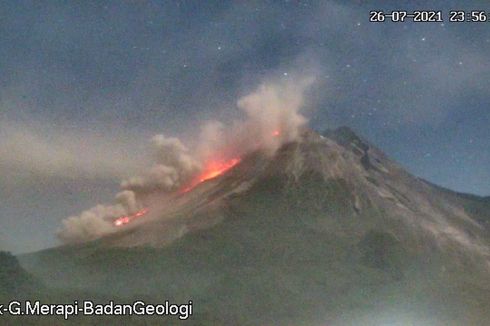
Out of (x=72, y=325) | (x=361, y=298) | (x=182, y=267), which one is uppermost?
(x=182, y=267)

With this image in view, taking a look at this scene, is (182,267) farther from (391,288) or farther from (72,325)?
(72,325)

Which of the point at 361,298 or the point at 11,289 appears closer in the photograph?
the point at 11,289

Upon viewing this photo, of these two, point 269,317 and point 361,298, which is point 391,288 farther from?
point 269,317

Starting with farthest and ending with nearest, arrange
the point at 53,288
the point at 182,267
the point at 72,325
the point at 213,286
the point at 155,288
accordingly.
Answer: the point at 182,267, the point at 213,286, the point at 155,288, the point at 53,288, the point at 72,325

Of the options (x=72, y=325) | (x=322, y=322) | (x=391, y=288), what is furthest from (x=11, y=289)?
(x=391, y=288)

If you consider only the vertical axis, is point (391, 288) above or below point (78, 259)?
below

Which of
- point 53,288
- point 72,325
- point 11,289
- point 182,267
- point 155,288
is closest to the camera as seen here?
point 72,325

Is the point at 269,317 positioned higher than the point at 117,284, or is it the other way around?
the point at 117,284

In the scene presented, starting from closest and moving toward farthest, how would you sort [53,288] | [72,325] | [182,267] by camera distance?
[72,325]
[53,288]
[182,267]

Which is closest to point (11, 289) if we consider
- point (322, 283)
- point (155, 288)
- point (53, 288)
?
point (53, 288)
